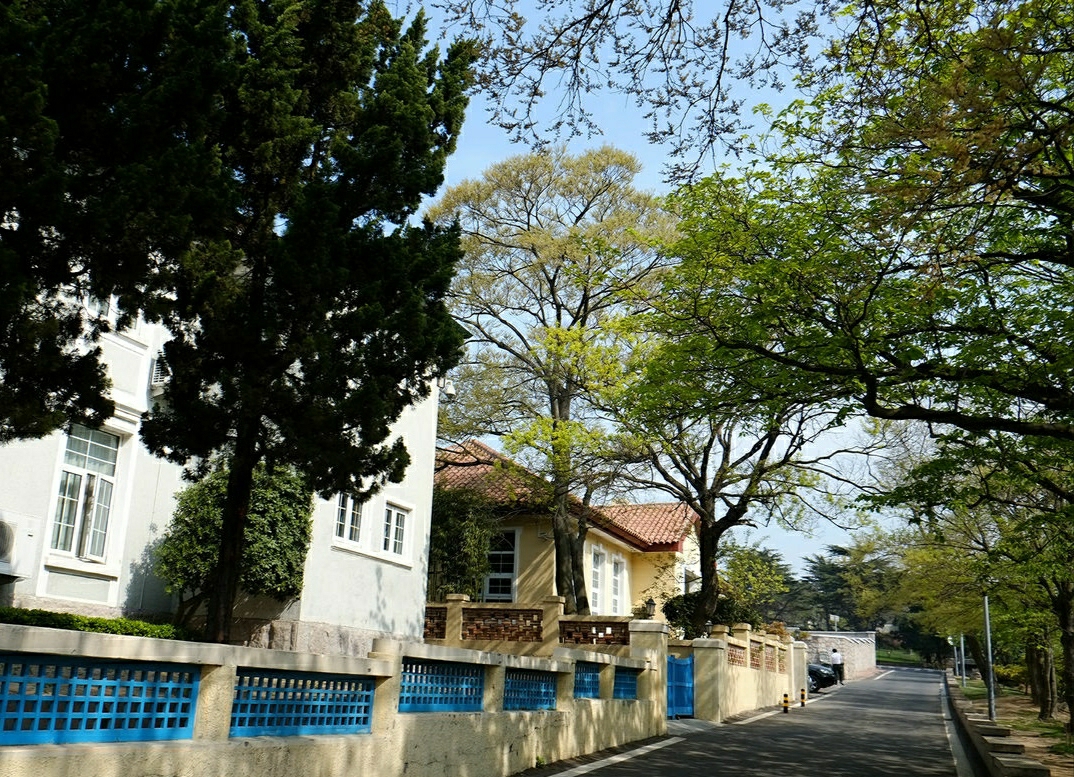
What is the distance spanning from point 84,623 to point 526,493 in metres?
15.9

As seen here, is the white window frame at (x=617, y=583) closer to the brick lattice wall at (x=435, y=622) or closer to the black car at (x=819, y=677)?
the black car at (x=819, y=677)

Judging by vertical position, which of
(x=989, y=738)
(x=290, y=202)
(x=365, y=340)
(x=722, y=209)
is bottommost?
(x=989, y=738)

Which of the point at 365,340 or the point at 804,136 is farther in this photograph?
the point at 804,136

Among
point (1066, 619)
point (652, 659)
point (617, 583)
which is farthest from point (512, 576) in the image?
point (1066, 619)

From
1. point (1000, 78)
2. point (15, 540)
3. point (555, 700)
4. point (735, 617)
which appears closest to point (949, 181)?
point (1000, 78)

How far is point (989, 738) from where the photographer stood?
458 inches

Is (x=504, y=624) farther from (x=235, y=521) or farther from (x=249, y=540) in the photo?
(x=235, y=521)

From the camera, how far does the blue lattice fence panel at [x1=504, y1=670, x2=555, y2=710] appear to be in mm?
10688

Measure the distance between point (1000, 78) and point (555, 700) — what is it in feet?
29.7

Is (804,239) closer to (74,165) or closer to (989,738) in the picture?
(989,738)

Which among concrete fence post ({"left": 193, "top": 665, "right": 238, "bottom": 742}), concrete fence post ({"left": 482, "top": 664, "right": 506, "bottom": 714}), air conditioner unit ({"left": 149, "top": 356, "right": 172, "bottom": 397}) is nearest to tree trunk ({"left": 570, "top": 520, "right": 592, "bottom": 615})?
air conditioner unit ({"left": 149, "top": 356, "right": 172, "bottom": 397})

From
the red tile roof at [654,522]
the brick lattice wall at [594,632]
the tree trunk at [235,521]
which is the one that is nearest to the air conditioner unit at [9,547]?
the tree trunk at [235,521]

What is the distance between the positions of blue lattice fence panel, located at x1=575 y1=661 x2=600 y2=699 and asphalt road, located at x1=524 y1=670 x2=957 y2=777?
0.93 metres

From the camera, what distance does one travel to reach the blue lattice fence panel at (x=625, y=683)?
567 inches
